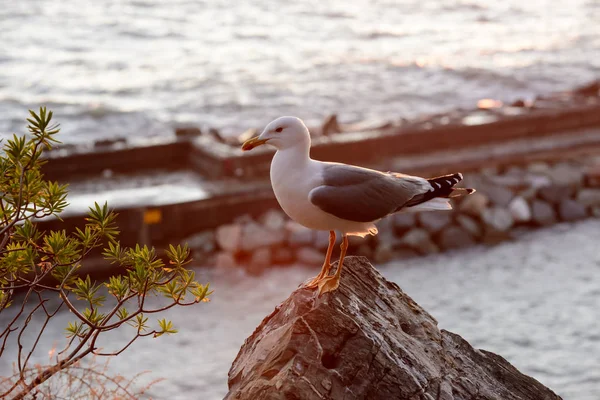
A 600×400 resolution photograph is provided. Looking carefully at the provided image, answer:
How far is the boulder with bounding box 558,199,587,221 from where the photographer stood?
18922mm

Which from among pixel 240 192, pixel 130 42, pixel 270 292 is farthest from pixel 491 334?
pixel 130 42

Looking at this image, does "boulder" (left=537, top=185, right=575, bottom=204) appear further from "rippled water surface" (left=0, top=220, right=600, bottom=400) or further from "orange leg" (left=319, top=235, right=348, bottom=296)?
"orange leg" (left=319, top=235, right=348, bottom=296)

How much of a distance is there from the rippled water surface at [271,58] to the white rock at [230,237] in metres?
12.2

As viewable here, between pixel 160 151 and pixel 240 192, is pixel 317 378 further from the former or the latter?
pixel 160 151

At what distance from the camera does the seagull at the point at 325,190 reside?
19.1ft

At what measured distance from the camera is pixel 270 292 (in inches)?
623

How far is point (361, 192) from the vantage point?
6.04m

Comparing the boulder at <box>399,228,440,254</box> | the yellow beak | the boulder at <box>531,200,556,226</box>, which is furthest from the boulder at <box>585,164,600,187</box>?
the yellow beak

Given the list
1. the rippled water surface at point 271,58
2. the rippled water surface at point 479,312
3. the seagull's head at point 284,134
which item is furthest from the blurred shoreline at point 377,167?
the seagull's head at point 284,134

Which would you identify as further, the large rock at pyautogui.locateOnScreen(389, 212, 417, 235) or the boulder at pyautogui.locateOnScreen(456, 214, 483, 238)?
the boulder at pyautogui.locateOnScreen(456, 214, 483, 238)

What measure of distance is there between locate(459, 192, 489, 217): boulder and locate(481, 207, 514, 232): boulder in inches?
5.1

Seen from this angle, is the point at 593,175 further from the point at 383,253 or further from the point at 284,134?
the point at 284,134

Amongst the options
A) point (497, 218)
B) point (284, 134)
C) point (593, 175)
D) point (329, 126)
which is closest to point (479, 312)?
point (497, 218)

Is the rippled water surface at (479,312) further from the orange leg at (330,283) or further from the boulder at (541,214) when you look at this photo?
the orange leg at (330,283)
